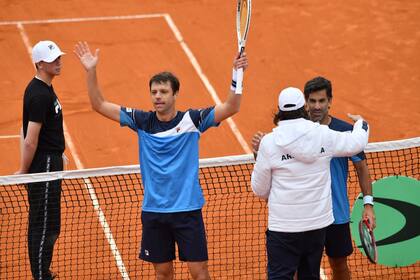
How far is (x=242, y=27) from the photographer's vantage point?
8867 millimetres

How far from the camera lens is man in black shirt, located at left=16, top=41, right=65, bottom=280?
378 inches

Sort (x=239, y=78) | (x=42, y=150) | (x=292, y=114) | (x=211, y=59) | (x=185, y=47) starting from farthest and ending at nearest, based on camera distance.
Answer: (x=185, y=47), (x=211, y=59), (x=42, y=150), (x=239, y=78), (x=292, y=114)

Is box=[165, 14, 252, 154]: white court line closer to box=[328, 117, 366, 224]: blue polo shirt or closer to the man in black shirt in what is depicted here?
the man in black shirt

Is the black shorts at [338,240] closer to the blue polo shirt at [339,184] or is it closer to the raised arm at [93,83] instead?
the blue polo shirt at [339,184]

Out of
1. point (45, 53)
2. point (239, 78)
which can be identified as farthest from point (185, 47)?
point (239, 78)

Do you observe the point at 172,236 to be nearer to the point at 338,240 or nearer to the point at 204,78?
the point at 338,240

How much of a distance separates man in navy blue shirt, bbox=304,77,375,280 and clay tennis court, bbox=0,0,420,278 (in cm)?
644

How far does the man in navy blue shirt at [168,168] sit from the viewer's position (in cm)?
875

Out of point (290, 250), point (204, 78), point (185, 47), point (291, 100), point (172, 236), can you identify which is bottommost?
point (290, 250)

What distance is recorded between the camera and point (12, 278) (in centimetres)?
1108

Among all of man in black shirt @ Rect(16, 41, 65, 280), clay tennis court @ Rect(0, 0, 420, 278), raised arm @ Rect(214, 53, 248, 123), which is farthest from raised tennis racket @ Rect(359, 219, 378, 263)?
clay tennis court @ Rect(0, 0, 420, 278)

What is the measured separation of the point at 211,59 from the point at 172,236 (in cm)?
981

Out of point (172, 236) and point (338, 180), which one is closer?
point (338, 180)

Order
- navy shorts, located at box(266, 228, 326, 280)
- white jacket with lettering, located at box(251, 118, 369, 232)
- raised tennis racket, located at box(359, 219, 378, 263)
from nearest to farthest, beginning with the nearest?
white jacket with lettering, located at box(251, 118, 369, 232) → navy shorts, located at box(266, 228, 326, 280) → raised tennis racket, located at box(359, 219, 378, 263)
